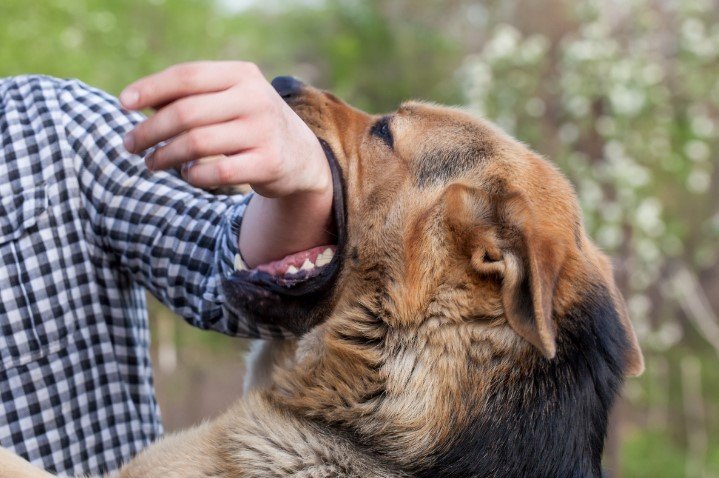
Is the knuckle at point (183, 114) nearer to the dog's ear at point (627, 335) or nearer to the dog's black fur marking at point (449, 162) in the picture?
the dog's black fur marking at point (449, 162)

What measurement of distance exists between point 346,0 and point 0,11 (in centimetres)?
623

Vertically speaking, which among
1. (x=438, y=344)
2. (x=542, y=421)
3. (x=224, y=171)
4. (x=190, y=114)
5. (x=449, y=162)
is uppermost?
(x=190, y=114)

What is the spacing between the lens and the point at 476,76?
7.67m

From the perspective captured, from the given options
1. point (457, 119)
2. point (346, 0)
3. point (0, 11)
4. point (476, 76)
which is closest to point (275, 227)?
point (457, 119)

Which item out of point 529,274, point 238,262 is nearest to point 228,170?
point 238,262

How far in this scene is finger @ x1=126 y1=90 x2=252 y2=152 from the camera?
1.83 metres

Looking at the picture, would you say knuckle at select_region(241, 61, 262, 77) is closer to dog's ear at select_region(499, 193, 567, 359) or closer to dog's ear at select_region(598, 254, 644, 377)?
dog's ear at select_region(499, 193, 567, 359)

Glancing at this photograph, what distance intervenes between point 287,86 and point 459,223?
0.79 m

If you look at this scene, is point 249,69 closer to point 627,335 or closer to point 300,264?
point 300,264

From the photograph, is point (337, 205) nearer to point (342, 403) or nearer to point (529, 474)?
point (342, 403)

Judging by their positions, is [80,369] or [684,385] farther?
[684,385]

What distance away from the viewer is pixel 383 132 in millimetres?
2785

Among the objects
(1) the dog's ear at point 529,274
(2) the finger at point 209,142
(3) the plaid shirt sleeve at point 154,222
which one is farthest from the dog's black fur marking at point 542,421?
(2) the finger at point 209,142

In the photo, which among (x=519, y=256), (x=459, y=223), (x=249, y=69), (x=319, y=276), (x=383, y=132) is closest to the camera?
(x=249, y=69)
